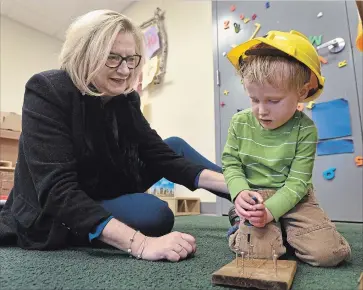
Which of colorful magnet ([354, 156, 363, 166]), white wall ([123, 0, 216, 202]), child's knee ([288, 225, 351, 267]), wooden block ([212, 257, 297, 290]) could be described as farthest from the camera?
white wall ([123, 0, 216, 202])

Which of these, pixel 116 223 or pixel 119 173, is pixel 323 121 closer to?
pixel 119 173

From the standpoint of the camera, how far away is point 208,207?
2.28 m

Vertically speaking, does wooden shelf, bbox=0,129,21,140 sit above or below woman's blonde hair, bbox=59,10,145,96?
above

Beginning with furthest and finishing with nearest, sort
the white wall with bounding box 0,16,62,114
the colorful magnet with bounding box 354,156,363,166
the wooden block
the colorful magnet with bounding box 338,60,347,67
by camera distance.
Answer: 1. the white wall with bounding box 0,16,62,114
2. the colorful magnet with bounding box 338,60,347,67
3. the colorful magnet with bounding box 354,156,363,166
4. the wooden block

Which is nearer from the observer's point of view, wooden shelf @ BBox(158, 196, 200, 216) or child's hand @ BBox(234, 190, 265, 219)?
child's hand @ BBox(234, 190, 265, 219)

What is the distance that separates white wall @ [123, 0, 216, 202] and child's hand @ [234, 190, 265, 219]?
1626mm

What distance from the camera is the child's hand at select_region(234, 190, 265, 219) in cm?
61

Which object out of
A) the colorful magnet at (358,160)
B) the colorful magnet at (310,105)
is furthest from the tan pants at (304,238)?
the colorful magnet at (310,105)

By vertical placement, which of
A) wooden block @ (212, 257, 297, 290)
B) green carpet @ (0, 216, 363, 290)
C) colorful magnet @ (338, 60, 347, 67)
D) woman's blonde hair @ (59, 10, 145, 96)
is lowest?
green carpet @ (0, 216, 363, 290)

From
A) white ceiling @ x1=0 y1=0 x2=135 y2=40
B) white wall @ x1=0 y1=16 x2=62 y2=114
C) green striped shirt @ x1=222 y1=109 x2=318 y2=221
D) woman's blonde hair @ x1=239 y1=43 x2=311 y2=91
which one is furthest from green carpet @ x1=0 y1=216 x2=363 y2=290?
white wall @ x1=0 y1=16 x2=62 y2=114

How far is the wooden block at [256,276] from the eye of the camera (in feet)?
1.39

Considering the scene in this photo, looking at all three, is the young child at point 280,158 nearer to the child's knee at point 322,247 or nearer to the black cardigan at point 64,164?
the child's knee at point 322,247

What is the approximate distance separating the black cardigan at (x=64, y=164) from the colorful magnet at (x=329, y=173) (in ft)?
3.17

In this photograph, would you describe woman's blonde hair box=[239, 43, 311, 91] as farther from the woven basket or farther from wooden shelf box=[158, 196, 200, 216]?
the woven basket
